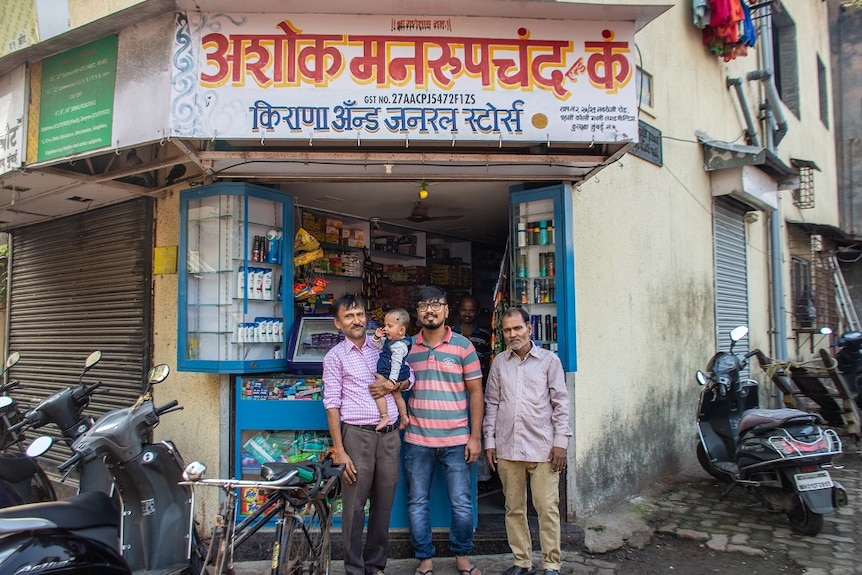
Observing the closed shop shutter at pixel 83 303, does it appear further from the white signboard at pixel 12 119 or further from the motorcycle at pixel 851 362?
the motorcycle at pixel 851 362

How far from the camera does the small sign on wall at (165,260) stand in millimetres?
4867

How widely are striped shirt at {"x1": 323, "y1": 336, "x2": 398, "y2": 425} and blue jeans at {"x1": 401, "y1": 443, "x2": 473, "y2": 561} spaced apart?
0.38 meters

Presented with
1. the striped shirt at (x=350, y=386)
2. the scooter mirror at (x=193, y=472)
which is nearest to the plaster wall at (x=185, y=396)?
the striped shirt at (x=350, y=386)

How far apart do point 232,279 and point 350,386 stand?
139cm

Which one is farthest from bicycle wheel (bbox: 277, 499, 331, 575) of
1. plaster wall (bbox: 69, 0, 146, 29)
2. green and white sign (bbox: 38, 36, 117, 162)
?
plaster wall (bbox: 69, 0, 146, 29)

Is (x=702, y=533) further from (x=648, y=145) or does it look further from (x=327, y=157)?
(x=327, y=157)

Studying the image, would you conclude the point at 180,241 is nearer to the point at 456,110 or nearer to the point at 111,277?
the point at 111,277

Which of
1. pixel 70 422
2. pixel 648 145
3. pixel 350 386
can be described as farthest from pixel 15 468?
pixel 648 145

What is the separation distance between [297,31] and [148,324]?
288cm

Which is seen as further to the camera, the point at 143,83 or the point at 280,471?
the point at 143,83

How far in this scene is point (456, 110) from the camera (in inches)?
145

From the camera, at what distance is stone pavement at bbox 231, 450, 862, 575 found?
4031 mm

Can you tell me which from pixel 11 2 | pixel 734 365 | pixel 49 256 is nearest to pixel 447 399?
pixel 734 365

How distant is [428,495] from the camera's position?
12.5ft
